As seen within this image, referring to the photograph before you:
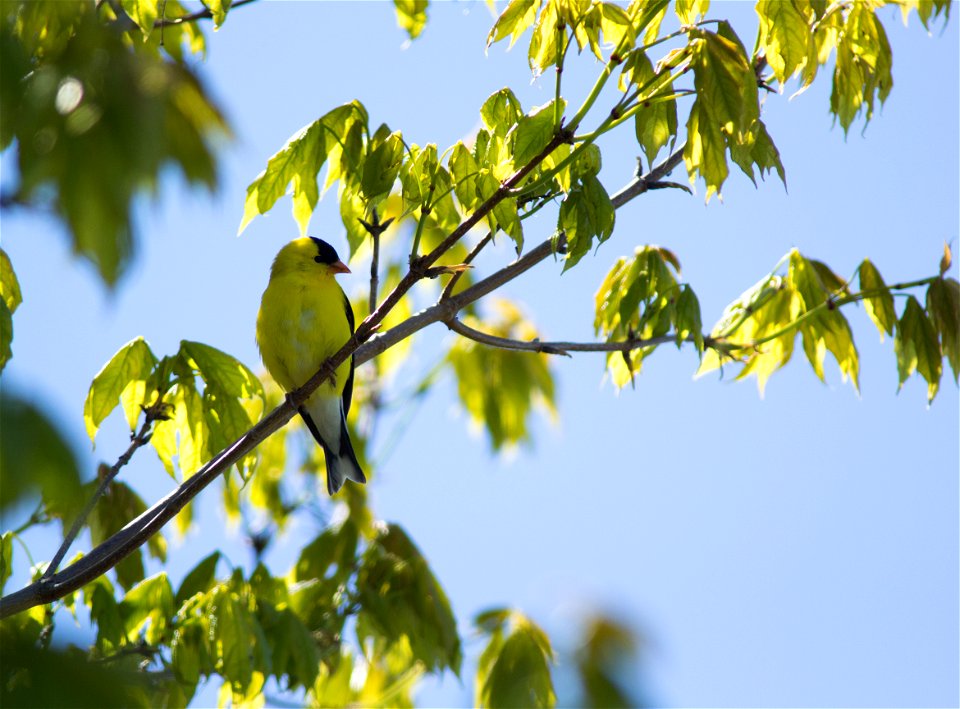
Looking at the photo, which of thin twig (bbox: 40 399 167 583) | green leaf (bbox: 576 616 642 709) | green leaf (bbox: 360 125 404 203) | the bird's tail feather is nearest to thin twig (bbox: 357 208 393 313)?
green leaf (bbox: 360 125 404 203)

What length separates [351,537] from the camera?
13.8ft

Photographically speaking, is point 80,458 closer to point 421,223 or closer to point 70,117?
point 70,117

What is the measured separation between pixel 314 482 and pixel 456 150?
2687 mm

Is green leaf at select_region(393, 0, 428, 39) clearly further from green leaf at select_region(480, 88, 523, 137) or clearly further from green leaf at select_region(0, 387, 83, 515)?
green leaf at select_region(0, 387, 83, 515)

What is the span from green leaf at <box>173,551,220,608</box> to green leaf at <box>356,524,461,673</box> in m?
0.65

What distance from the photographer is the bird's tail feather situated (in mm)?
4531

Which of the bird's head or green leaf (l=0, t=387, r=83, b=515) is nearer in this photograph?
green leaf (l=0, t=387, r=83, b=515)

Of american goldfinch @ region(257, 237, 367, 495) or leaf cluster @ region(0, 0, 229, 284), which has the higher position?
american goldfinch @ region(257, 237, 367, 495)

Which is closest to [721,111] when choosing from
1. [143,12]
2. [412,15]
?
[412,15]

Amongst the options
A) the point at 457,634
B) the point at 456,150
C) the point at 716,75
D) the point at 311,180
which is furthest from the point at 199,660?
the point at 716,75

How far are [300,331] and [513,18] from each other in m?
2.22

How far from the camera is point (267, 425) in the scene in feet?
8.75

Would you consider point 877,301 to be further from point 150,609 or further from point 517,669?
point 150,609

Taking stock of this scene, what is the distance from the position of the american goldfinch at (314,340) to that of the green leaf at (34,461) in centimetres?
333
